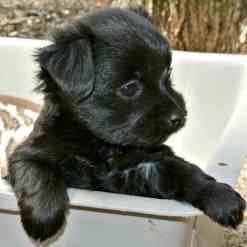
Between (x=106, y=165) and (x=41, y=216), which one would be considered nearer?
(x=41, y=216)

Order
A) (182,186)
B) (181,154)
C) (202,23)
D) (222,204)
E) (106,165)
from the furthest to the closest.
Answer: (202,23)
(181,154)
(106,165)
(182,186)
(222,204)

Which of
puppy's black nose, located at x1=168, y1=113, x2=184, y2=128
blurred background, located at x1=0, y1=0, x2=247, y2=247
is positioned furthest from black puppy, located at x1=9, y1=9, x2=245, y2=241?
blurred background, located at x1=0, y1=0, x2=247, y2=247

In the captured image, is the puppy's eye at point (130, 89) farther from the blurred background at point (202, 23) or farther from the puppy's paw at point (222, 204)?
the blurred background at point (202, 23)

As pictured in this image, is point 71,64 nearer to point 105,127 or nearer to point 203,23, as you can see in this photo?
point 105,127

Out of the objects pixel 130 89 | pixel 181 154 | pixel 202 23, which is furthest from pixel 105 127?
pixel 202 23

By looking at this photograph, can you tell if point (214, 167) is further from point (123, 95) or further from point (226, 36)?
point (226, 36)

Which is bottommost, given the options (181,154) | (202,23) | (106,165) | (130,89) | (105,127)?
(181,154)
